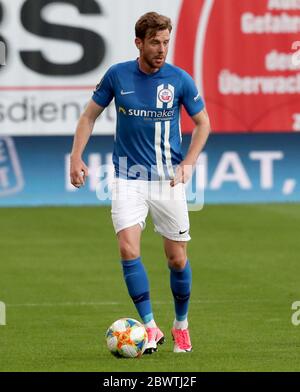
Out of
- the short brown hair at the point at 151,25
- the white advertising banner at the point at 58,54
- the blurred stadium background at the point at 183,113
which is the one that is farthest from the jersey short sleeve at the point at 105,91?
the white advertising banner at the point at 58,54

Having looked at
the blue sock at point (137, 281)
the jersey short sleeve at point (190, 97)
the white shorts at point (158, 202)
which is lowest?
the blue sock at point (137, 281)

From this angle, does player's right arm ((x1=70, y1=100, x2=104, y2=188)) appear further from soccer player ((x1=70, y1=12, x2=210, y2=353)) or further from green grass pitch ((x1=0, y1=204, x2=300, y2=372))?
green grass pitch ((x1=0, y1=204, x2=300, y2=372))

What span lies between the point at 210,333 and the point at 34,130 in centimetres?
1246

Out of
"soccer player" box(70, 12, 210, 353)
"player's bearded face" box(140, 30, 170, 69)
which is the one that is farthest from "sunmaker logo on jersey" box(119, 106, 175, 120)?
"player's bearded face" box(140, 30, 170, 69)

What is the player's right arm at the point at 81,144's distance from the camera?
11.3 m

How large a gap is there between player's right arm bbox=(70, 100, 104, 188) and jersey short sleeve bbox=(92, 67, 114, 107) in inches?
1.8

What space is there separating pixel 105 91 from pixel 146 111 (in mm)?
392

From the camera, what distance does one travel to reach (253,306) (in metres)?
14.4

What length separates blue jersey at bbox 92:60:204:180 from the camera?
1144 centimetres

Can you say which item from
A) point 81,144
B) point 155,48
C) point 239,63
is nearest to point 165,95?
point 155,48

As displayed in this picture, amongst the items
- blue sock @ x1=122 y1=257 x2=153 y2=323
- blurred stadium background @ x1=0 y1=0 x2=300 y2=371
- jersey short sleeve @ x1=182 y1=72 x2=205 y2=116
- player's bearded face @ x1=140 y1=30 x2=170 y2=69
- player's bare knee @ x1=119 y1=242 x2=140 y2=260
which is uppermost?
player's bearded face @ x1=140 y1=30 x2=170 y2=69

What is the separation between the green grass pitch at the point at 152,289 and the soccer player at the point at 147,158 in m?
0.69

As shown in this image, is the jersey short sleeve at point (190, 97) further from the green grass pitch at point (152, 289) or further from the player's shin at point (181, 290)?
the green grass pitch at point (152, 289)

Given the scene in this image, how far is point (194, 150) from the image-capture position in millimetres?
11391
